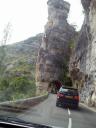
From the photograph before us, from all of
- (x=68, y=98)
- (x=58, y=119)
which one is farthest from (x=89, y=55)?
(x=58, y=119)

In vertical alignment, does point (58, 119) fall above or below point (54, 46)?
below

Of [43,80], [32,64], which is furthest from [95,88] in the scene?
[32,64]

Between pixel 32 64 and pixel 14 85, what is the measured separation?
3126 inches

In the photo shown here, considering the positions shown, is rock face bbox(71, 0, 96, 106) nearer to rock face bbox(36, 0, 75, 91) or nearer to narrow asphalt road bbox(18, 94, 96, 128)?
narrow asphalt road bbox(18, 94, 96, 128)

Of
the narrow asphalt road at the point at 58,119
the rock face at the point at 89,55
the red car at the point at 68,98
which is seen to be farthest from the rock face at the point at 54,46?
the narrow asphalt road at the point at 58,119

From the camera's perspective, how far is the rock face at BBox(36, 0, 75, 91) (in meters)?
85.1

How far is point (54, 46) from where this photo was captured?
86750mm

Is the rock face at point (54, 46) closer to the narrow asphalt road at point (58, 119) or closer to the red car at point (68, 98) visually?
the red car at point (68, 98)

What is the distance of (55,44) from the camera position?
8694 centimetres

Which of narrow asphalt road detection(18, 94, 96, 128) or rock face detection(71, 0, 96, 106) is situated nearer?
narrow asphalt road detection(18, 94, 96, 128)

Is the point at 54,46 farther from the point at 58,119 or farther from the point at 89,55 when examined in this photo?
the point at 58,119

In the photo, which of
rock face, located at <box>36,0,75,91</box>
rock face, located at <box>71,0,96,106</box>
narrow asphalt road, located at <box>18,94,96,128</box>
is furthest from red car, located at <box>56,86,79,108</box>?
rock face, located at <box>36,0,75,91</box>

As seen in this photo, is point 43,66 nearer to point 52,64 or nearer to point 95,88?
point 52,64

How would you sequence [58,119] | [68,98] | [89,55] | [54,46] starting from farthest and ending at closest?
[54,46] → [89,55] → [68,98] → [58,119]
